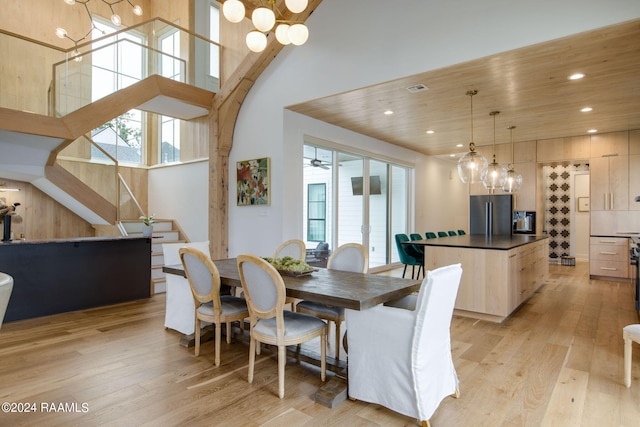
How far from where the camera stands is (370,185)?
734cm

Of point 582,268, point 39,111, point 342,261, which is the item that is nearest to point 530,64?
point 342,261

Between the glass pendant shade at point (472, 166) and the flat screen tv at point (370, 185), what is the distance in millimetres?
2470

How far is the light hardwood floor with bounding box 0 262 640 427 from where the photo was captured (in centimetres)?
222

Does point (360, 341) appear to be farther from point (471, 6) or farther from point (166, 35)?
point (166, 35)

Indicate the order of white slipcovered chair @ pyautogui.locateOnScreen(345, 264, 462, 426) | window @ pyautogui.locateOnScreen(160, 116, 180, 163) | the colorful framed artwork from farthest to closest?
window @ pyautogui.locateOnScreen(160, 116, 180, 163)
the colorful framed artwork
white slipcovered chair @ pyautogui.locateOnScreen(345, 264, 462, 426)

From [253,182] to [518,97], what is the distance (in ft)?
12.5

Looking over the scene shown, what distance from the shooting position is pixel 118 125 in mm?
7781

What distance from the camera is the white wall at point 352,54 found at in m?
3.37

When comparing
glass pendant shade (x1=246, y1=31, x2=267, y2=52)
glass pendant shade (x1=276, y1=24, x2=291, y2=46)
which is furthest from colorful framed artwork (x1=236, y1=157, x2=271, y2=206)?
glass pendant shade (x1=276, y1=24, x2=291, y2=46)

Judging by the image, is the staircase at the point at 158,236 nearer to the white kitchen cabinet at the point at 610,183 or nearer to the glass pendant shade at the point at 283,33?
the glass pendant shade at the point at 283,33

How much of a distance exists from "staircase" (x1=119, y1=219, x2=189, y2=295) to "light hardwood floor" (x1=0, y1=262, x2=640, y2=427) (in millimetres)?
1526

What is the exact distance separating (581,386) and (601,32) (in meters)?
2.87

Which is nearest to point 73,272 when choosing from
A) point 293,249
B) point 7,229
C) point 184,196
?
point 7,229

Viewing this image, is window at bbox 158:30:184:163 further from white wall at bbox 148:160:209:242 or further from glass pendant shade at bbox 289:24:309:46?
glass pendant shade at bbox 289:24:309:46
